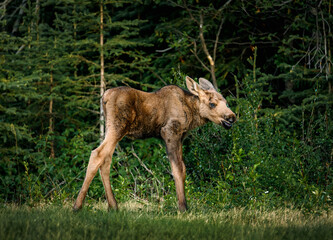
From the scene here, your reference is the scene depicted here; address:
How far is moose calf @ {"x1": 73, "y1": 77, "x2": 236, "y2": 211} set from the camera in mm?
5543

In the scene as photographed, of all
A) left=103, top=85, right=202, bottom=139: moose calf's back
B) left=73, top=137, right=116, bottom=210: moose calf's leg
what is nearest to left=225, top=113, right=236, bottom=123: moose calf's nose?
left=103, top=85, right=202, bottom=139: moose calf's back

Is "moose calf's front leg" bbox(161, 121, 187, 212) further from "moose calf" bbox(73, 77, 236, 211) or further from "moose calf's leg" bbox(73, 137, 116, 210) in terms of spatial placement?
"moose calf's leg" bbox(73, 137, 116, 210)

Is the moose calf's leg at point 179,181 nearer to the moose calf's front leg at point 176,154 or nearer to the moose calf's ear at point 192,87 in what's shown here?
the moose calf's front leg at point 176,154

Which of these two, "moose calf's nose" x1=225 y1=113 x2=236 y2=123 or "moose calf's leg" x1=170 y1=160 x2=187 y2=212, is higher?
"moose calf's nose" x1=225 y1=113 x2=236 y2=123

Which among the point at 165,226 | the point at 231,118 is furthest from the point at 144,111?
the point at 165,226

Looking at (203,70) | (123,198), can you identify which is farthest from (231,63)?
(123,198)

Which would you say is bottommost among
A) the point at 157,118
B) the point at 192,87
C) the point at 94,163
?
the point at 94,163

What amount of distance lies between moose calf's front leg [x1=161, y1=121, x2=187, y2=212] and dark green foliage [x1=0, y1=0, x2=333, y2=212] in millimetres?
800

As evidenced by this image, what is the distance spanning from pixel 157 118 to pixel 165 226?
1749 mm

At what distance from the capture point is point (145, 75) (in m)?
13.2

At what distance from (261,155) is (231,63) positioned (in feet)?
15.2

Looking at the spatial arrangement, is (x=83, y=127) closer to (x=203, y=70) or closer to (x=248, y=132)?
(x=203, y=70)

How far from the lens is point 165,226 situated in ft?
14.8

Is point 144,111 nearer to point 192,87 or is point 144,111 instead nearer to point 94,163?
point 192,87
